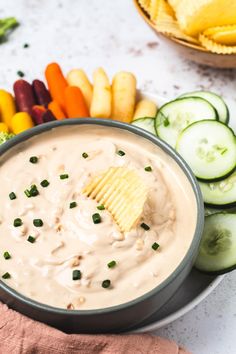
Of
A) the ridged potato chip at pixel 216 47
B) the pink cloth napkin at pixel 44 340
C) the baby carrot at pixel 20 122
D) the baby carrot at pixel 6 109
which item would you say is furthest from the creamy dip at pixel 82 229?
the ridged potato chip at pixel 216 47

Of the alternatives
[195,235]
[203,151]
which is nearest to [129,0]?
[203,151]

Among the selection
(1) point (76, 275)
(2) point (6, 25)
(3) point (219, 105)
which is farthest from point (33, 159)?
(2) point (6, 25)

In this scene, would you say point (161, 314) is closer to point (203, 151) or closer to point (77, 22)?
point (203, 151)

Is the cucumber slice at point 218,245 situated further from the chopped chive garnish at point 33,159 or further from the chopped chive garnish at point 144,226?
the chopped chive garnish at point 33,159

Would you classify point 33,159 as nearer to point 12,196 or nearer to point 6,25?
point 12,196

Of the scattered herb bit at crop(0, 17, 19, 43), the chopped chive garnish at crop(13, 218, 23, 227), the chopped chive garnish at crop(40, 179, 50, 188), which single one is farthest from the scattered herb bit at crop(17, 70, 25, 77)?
the chopped chive garnish at crop(13, 218, 23, 227)

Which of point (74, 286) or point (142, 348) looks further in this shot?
point (142, 348)
